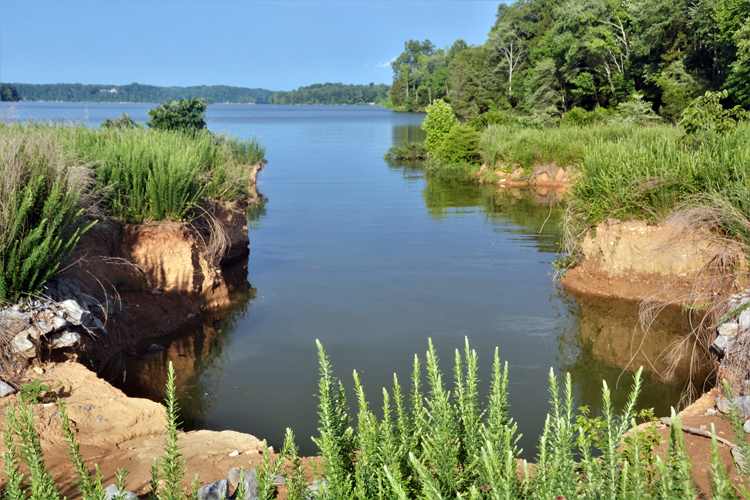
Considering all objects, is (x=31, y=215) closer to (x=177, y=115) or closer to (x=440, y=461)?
(x=440, y=461)

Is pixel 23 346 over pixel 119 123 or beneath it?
beneath

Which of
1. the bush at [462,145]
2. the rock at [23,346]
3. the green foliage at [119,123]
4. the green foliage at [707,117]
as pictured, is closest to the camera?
the rock at [23,346]

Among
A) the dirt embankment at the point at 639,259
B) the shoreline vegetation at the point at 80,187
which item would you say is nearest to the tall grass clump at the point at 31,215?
the shoreline vegetation at the point at 80,187

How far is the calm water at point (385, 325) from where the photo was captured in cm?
680

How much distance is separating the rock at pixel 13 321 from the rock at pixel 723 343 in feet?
22.6

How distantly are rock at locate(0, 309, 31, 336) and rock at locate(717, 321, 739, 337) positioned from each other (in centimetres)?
698

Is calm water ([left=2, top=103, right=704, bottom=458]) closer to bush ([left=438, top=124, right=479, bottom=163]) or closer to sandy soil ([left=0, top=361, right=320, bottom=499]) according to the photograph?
sandy soil ([left=0, top=361, right=320, bottom=499])

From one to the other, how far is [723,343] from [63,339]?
22.0 feet

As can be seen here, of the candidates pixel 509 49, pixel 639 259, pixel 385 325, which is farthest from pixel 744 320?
pixel 509 49

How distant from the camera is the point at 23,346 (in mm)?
5676

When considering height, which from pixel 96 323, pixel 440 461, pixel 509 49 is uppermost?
pixel 509 49

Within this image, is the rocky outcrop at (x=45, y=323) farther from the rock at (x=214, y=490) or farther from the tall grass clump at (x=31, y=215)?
the rock at (x=214, y=490)

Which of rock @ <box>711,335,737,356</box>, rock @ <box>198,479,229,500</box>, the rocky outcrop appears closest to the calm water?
rock @ <box>711,335,737,356</box>

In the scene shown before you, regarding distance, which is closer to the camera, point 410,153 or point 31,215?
point 31,215
